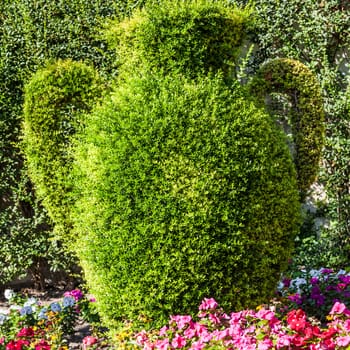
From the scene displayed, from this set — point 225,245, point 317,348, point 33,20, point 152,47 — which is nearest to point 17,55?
point 33,20

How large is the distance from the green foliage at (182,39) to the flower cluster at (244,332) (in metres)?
1.50

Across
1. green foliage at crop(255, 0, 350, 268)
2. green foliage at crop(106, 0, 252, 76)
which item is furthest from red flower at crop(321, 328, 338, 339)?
green foliage at crop(255, 0, 350, 268)

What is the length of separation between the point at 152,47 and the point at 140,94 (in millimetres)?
370

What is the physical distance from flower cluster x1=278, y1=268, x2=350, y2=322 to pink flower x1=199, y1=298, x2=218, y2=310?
1.09m

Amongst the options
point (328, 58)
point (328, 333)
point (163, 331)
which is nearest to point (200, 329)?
point (163, 331)

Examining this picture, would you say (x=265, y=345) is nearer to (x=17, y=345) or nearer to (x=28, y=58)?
(x=17, y=345)

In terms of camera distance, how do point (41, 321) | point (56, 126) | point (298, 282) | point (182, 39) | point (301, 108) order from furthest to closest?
point (298, 282), point (41, 321), point (301, 108), point (56, 126), point (182, 39)

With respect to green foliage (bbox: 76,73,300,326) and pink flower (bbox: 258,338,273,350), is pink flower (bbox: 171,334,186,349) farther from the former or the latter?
pink flower (bbox: 258,338,273,350)

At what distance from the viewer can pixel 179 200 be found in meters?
3.42

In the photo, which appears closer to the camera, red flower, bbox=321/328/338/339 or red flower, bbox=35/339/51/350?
red flower, bbox=321/328/338/339

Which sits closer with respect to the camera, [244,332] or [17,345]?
[244,332]

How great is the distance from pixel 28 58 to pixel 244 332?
12.8 ft

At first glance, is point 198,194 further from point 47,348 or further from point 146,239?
point 47,348

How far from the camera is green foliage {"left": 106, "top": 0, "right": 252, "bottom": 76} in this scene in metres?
3.77
